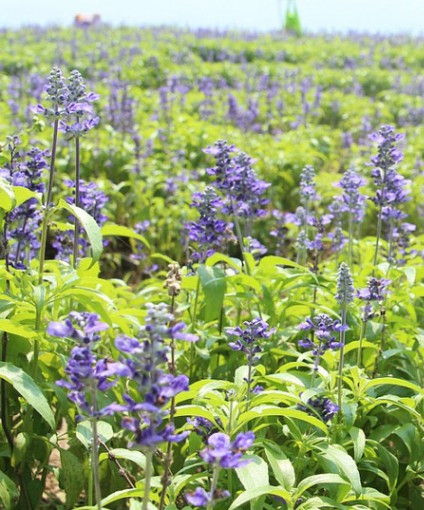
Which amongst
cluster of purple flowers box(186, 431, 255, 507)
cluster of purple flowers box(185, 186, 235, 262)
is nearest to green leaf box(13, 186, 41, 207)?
cluster of purple flowers box(185, 186, 235, 262)

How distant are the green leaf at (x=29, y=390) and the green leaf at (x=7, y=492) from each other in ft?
1.07

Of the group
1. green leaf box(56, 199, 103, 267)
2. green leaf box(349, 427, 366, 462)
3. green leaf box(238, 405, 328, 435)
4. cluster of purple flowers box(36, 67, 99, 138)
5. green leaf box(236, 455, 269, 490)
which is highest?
cluster of purple flowers box(36, 67, 99, 138)

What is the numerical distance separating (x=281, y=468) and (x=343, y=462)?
0.24 metres

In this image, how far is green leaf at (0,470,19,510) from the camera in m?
2.71

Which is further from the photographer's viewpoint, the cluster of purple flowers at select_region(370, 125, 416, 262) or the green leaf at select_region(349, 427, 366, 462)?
the cluster of purple flowers at select_region(370, 125, 416, 262)

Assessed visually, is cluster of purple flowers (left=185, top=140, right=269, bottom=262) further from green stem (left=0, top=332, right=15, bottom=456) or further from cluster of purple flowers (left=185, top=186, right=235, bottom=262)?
green stem (left=0, top=332, right=15, bottom=456)

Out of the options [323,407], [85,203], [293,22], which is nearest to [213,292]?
[323,407]

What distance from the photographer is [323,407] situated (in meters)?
3.15

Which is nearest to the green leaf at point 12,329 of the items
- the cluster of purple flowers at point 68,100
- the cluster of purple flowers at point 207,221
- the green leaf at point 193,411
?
the green leaf at point 193,411

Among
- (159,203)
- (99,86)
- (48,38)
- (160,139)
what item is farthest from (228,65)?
(159,203)

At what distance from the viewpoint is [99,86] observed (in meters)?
14.4

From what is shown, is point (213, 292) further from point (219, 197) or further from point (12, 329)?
point (12, 329)

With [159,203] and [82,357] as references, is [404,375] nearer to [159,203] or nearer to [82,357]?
[82,357]

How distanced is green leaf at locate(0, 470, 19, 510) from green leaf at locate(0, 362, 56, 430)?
326 millimetres
